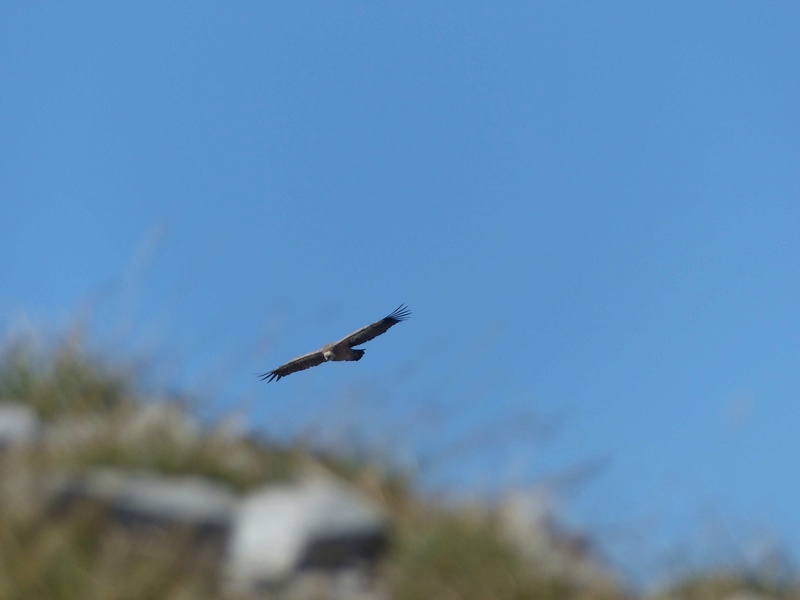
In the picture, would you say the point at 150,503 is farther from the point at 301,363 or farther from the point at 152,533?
the point at 301,363

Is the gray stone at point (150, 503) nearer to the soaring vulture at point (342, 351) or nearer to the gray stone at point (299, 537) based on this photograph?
the gray stone at point (299, 537)

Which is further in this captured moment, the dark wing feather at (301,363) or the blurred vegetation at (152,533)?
the dark wing feather at (301,363)

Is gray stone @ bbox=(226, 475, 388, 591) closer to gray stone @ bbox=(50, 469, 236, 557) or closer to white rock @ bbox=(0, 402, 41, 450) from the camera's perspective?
gray stone @ bbox=(50, 469, 236, 557)

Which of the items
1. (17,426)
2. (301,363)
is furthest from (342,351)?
(17,426)

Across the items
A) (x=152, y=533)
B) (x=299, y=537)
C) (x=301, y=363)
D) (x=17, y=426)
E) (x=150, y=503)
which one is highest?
(x=301, y=363)

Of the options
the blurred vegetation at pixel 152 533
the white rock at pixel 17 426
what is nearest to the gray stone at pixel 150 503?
the blurred vegetation at pixel 152 533

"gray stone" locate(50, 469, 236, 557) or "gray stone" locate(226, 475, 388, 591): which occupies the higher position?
"gray stone" locate(50, 469, 236, 557)

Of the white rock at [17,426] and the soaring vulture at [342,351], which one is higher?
the soaring vulture at [342,351]

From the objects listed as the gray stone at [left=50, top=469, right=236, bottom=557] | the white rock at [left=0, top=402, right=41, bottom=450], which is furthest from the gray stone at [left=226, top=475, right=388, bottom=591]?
the white rock at [left=0, top=402, right=41, bottom=450]
